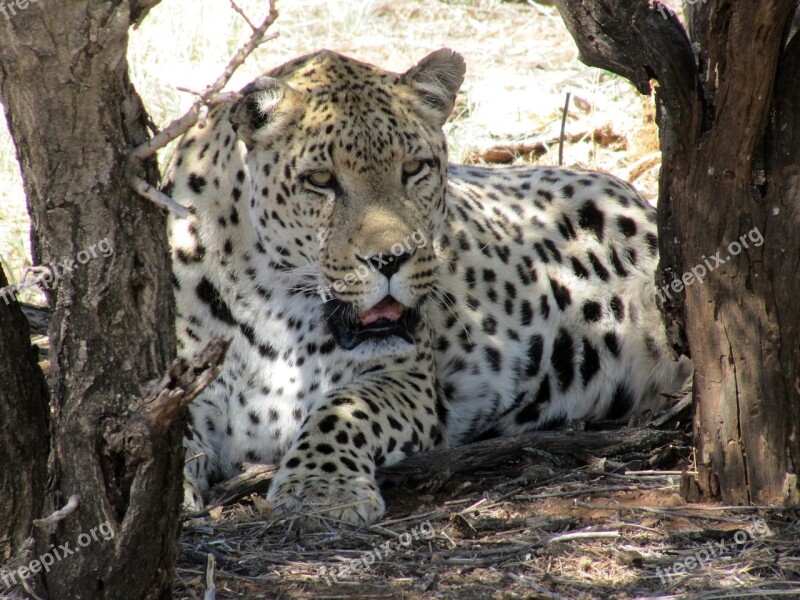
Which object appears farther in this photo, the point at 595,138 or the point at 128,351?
the point at 595,138

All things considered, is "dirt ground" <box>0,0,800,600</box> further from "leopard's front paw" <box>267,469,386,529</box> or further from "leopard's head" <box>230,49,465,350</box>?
"leopard's head" <box>230,49,465,350</box>

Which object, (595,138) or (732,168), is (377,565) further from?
(595,138)

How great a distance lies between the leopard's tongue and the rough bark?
2.35 m

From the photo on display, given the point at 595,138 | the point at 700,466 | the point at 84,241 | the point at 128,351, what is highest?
the point at 595,138

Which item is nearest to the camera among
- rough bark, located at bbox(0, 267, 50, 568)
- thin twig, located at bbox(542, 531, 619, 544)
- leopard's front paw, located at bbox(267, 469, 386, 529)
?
rough bark, located at bbox(0, 267, 50, 568)

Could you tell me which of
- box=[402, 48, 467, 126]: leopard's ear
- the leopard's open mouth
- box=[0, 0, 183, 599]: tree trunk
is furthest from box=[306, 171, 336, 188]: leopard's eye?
box=[0, 0, 183, 599]: tree trunk

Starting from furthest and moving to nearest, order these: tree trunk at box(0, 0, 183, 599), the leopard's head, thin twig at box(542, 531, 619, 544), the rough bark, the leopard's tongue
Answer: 1. the leopard's tongue
2. the leopard's head
3. thin twig at box(542, 531, 619, 544)
4. the rough bark
5. tree trunk at box(0, 0, 183, 599)

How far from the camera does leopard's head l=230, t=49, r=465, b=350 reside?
19.7 feet

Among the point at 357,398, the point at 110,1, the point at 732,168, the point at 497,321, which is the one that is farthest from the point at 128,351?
the point at 497,321

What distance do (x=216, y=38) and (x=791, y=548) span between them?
971 centimetres

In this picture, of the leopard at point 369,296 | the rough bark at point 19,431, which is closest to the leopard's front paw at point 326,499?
the leopard at point 369,296

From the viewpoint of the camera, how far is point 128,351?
3.61 m

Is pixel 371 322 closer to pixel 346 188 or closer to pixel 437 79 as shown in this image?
pixel 346 188

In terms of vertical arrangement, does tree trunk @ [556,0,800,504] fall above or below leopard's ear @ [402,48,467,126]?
below
